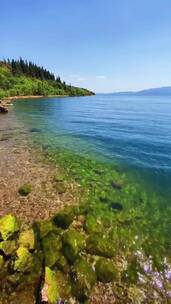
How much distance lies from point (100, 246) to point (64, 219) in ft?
7.67

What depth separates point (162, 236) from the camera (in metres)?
9.70

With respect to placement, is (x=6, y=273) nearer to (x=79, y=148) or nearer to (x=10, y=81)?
(x=79, y=148)

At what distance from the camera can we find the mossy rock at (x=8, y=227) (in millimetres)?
8798

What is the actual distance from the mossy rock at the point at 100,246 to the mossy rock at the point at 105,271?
41 cm

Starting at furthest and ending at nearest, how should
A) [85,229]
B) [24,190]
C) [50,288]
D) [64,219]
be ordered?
[24,190] → [64,219] → [85,229] → [50,288]

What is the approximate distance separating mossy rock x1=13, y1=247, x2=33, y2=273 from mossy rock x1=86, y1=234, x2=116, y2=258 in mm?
2430

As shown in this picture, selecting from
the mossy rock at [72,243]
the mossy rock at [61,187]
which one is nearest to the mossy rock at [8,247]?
the mossy rock at [72,243]

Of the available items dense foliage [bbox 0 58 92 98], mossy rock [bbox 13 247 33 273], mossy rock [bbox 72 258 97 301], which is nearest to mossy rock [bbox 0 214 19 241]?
mossy rock [bbox 13 247 33 273]

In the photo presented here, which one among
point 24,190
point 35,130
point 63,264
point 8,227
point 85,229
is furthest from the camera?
point 35,130

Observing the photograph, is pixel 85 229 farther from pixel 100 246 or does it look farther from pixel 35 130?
pixel 35 130

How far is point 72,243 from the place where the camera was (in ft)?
29.2

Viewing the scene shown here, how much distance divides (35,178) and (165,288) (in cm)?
1026

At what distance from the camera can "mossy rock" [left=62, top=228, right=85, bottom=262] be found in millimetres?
8422

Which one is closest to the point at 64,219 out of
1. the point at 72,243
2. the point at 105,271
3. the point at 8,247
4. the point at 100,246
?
the point at 72,243
